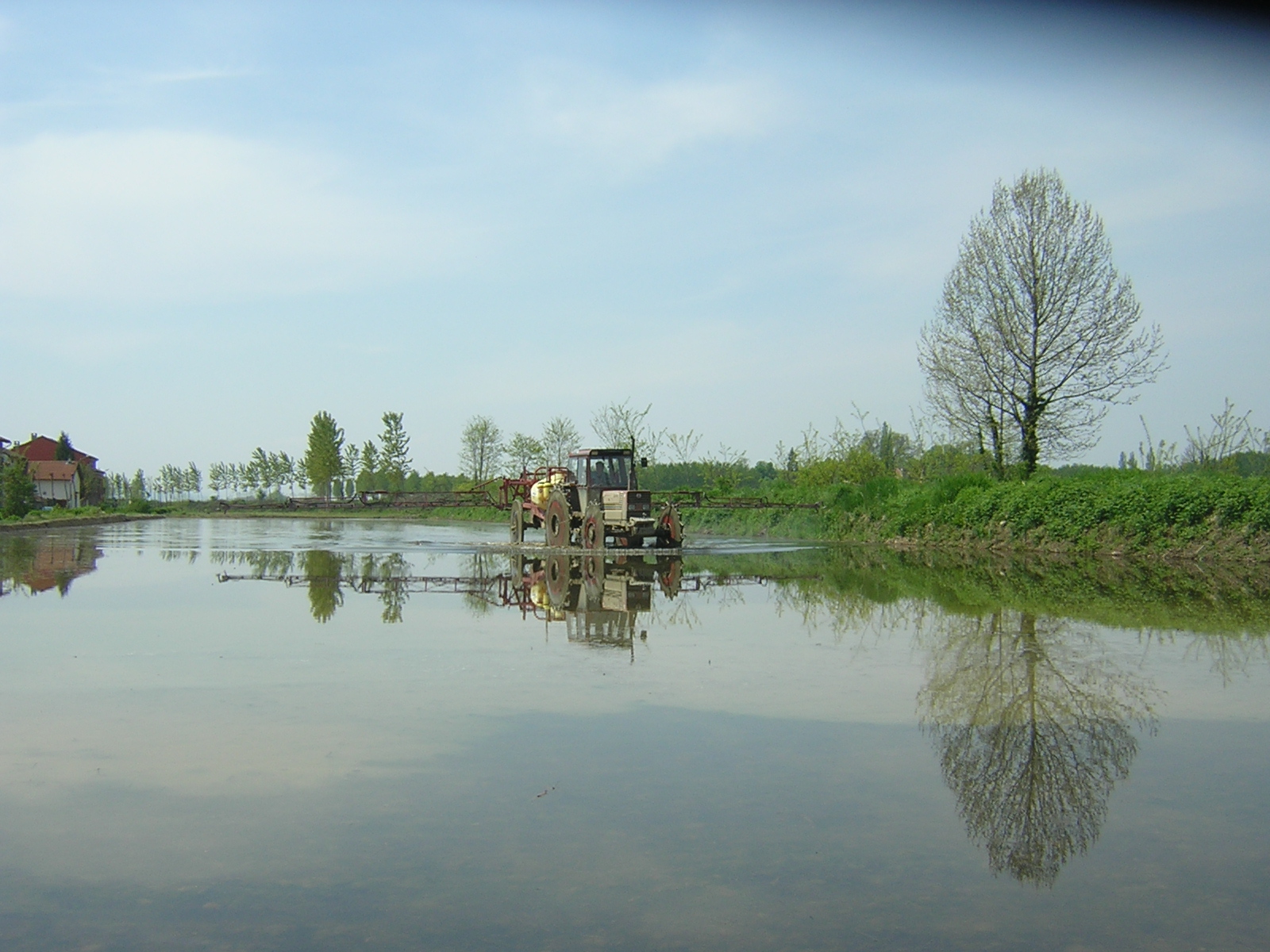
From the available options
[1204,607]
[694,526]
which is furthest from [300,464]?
[1204,607]

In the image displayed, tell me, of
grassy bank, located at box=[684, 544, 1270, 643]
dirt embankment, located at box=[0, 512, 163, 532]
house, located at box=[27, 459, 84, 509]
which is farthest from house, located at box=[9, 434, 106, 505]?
grassy bank, located at box=[684, 544, 1270, 643]

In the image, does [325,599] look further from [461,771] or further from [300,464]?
[300,464]

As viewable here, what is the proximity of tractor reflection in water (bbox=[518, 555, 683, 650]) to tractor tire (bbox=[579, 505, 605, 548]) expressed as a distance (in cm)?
60

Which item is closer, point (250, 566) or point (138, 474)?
point (250, 566)

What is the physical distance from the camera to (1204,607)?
14.3 meters

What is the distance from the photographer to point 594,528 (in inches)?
1022

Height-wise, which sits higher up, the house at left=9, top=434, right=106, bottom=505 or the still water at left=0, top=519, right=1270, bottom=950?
the house at left=9, top=434, right=106, bottom=505

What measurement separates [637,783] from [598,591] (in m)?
11.1

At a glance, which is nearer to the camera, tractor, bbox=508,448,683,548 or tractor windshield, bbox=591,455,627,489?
tractor, bbox=508,448,683,548

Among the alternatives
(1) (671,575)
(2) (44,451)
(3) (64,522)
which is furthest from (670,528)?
(2) (44,451)

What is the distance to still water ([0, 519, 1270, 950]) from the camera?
4.33m

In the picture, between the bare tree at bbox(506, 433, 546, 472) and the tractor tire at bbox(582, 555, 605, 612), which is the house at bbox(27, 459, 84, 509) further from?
the tractor tire at bbox(582, 555, 605, 612)

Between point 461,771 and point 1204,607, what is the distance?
1158cm

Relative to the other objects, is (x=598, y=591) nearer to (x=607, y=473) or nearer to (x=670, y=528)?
(x=607, y=473)
